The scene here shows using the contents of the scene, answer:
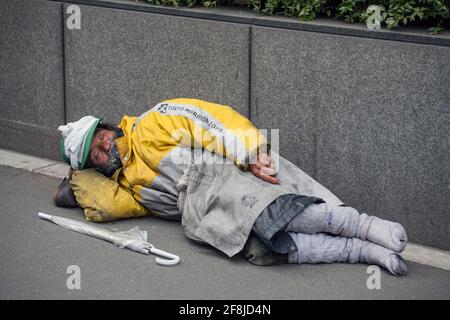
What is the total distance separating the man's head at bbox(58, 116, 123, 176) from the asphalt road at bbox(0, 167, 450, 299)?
17.5 inches

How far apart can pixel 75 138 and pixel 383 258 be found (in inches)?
84.8

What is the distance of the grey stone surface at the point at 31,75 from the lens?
23.2ft

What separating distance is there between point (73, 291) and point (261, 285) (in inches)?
40.8

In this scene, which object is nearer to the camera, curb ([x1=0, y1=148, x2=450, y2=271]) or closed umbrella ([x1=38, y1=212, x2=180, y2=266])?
closed umbrella ([x1=38, y1=212, x2=180, y2=266])

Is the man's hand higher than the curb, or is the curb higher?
the man's hand

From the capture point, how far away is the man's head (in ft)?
19.5

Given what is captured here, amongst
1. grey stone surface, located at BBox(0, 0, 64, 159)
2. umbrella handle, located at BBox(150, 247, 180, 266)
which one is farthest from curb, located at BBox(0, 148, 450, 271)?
umbrella handle, located at BBox(150, 247, 180, 266)

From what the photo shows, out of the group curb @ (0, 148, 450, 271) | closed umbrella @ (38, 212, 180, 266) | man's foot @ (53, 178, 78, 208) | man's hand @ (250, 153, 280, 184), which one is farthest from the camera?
curb @ (0, 148, 450, 271)

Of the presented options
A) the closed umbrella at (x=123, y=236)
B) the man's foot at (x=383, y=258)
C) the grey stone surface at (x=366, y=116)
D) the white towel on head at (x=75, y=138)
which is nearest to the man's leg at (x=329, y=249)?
the man's foot at (x=383, y=258)

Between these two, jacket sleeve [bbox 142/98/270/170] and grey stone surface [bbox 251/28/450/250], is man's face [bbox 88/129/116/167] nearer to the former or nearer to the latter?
jacket sleeve [bbox 142/98/270/170]

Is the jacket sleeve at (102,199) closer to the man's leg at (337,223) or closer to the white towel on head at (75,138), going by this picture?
the white towel on head at (75,138)

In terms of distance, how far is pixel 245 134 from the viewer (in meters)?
5.61

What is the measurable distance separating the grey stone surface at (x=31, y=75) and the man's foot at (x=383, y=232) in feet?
9.51
